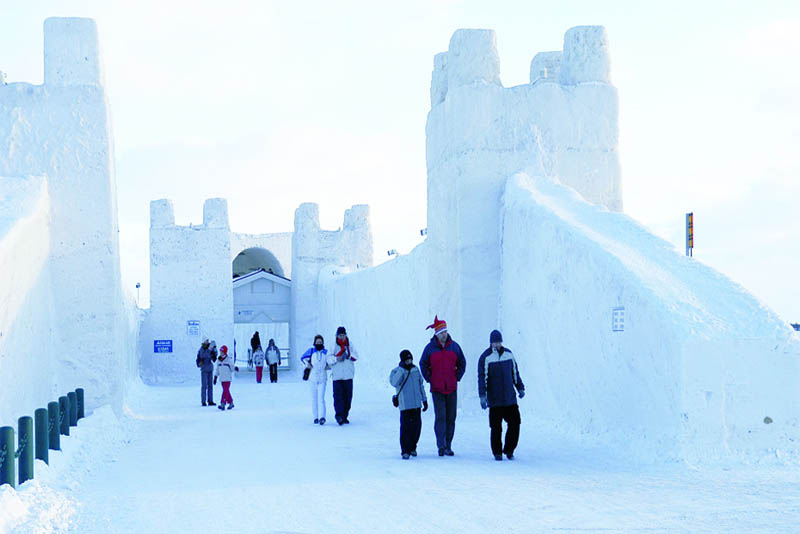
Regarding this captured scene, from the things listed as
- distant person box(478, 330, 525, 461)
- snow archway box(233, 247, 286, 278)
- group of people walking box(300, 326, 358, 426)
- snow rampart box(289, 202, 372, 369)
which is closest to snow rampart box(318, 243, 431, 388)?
snow rampart box(289, 202, 372, 369)

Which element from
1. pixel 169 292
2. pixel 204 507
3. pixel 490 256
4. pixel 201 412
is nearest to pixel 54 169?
pixel 201 412

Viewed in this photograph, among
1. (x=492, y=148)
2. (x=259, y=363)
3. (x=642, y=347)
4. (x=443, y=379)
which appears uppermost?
(x=492, y=148)

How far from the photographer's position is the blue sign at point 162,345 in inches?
1120

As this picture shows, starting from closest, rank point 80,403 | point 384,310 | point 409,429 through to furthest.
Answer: point 409,429, point 80,403, point 384,310

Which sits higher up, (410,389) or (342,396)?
(410,389)

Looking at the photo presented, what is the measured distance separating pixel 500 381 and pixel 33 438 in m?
4.86

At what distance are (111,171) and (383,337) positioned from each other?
9.17 metres

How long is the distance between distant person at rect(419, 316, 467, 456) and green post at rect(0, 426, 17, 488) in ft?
14.4

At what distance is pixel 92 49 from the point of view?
14.7m

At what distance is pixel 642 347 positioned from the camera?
31.3 feet

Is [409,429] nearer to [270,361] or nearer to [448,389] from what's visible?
[448,389]

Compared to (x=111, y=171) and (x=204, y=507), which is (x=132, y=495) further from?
(x=111, y=171)

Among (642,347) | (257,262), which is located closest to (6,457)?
(642,347)

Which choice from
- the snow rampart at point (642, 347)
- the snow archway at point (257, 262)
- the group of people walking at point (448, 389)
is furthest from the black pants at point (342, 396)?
the snow archway at point (257, 262)
